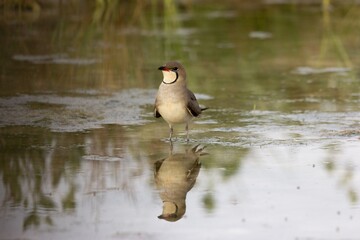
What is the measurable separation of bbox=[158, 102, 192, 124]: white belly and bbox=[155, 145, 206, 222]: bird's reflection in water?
38cm

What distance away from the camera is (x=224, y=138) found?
8.29m

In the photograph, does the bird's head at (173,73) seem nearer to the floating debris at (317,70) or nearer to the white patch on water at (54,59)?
the floating debris at (317,70)

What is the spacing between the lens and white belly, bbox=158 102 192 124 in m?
8.27

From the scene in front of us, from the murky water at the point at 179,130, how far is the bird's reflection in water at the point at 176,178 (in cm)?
1

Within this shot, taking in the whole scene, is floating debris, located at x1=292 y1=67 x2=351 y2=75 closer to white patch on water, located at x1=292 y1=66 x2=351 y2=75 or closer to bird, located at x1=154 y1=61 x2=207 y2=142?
white patch on water, located at x1=292 y1=66 x2=351 y2=75

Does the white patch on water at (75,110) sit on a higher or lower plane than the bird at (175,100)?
higher

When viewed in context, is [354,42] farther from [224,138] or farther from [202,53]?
[224,138]

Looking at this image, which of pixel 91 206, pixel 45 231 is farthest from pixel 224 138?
pixel 45 231

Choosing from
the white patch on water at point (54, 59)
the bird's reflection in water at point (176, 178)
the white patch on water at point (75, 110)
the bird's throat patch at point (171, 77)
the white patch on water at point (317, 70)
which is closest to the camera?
the bird's reflection in water at point (176, 178)

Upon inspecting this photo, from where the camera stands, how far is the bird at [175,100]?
8273 millimetres

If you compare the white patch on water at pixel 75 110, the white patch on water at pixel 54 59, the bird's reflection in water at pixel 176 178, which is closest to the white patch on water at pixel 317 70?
the white patch on water at pixel 75 110

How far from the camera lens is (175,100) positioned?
27.2 feet

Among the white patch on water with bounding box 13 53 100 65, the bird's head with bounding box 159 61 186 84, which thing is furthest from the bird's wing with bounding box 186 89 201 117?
the white patch on water with bounding box 13 53 100 65

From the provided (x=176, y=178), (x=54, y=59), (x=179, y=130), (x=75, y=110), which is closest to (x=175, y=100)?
(x=179, y=130)
